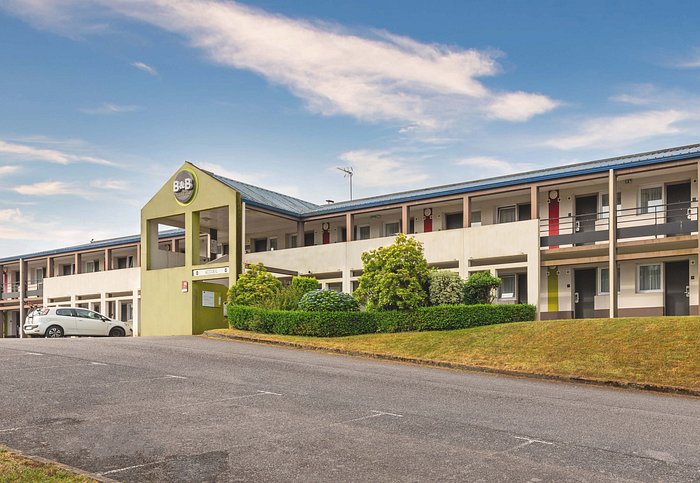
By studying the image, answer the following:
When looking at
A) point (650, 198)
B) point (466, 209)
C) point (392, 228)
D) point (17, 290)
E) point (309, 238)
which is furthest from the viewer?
point (17, 290)

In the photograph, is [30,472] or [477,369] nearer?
[30,472]

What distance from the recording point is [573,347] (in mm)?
20109

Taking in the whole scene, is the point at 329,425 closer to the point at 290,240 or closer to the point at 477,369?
the point at 477,369

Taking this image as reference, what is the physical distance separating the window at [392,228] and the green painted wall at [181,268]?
330 inches

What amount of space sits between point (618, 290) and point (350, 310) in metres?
11.2

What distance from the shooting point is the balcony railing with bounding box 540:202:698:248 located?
2665 cm

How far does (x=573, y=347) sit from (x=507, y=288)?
11.5 m

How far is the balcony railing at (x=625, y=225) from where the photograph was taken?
26650 millimetres

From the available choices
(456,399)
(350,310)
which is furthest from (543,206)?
(456,399)

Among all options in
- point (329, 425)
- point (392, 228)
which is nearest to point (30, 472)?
point (329, 425)

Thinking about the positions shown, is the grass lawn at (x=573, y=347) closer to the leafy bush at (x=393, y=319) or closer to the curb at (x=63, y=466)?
the leafy bush at (x=393, y=319)

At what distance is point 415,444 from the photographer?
29.1 feet

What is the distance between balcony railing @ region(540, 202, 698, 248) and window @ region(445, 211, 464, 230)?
465cm

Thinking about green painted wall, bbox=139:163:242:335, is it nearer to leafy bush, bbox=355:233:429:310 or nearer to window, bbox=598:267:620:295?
leafy bush, bbox=355:233:429:310
